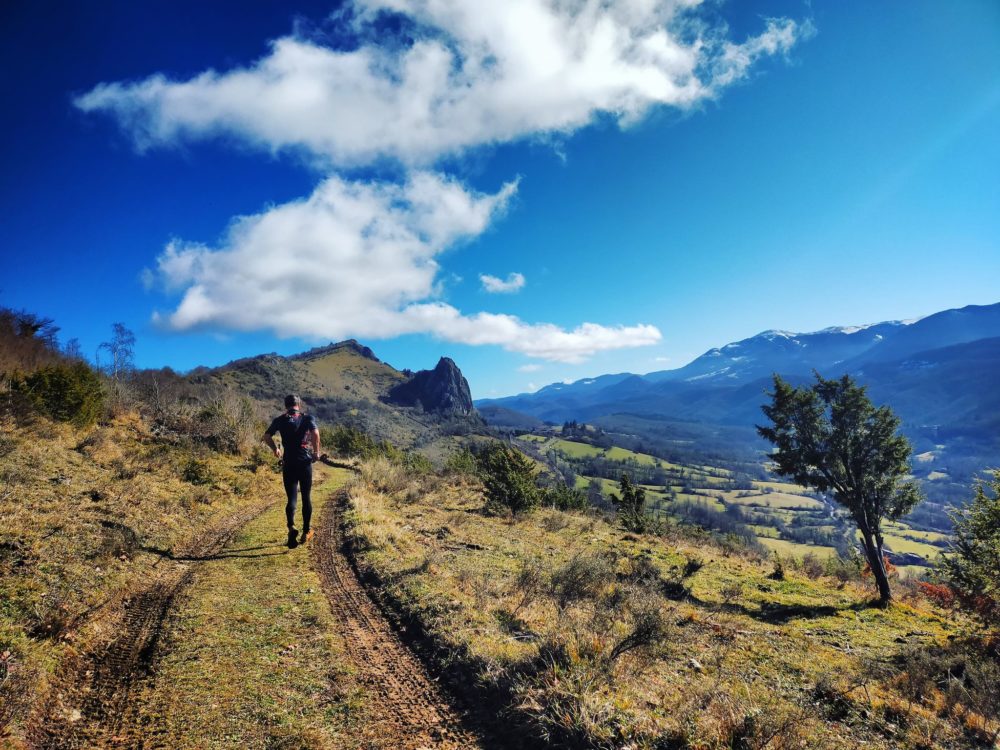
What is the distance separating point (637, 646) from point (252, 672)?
16.1 ft

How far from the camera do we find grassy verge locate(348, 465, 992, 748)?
4.50 metres

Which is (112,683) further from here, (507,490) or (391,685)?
(507,490)

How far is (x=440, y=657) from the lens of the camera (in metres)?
5.46

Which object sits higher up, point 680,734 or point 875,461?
point 680,734

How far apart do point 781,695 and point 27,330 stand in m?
37.8

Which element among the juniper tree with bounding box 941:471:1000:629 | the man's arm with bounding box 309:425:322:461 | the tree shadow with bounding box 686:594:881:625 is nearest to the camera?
the man's arm with bounding box 309:425:322:461

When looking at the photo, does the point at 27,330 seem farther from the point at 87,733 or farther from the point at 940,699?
the point at 940,699

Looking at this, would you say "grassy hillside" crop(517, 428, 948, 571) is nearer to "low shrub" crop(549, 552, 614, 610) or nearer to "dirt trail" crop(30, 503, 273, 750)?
"low shrub" crop(549, 552, 614, 610)

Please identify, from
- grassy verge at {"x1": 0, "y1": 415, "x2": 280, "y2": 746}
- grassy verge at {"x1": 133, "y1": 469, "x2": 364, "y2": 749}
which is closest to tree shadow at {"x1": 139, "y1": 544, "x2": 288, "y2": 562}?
grassy verge at {"x1": 0, "y1": 415, "x2": 280, "y2": 746}

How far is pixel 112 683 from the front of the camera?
431 cm

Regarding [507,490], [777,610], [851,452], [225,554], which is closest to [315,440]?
[225,554]

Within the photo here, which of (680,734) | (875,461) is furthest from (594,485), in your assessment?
(680,734)

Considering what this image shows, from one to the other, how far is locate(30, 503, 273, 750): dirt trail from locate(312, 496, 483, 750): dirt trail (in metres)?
2.03

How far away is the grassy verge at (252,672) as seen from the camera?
12.7 feet
